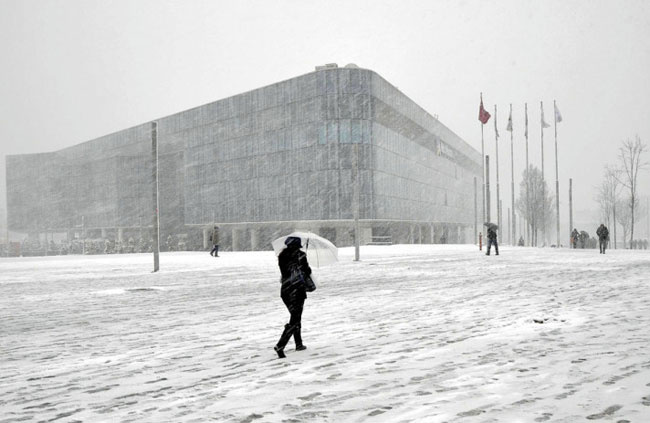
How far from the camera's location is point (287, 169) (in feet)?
207

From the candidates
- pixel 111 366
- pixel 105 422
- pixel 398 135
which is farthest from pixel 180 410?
pixel 398 135

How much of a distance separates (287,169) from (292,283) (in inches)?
2197

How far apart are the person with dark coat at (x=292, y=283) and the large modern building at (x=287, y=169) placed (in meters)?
36.9

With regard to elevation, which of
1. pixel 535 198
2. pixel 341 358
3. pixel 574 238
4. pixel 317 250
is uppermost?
pixel 535 198

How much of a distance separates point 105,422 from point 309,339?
4.15 metres

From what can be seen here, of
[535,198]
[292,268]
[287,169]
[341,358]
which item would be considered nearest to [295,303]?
[292,268]

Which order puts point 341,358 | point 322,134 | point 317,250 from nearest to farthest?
1. point 341,358
2. point 317,250
3. point 322,134

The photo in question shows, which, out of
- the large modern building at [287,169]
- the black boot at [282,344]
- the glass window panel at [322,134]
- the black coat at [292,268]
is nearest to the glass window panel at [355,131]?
the large modern building at [287,169]

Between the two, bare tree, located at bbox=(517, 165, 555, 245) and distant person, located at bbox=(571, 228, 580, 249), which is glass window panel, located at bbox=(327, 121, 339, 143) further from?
bare tree, located at bbox=(517, 165, 555, 245)

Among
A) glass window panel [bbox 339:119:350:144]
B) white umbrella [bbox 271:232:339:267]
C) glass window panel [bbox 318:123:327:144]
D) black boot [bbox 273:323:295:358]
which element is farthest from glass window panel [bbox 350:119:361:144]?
black boot [bbox 273:323:295:358]

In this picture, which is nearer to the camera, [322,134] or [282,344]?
[282,344]

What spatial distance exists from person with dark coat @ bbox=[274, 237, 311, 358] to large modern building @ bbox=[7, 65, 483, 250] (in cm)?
3687

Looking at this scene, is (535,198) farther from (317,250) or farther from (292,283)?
(292,283)

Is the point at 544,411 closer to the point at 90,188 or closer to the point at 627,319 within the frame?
the point at 627,319
